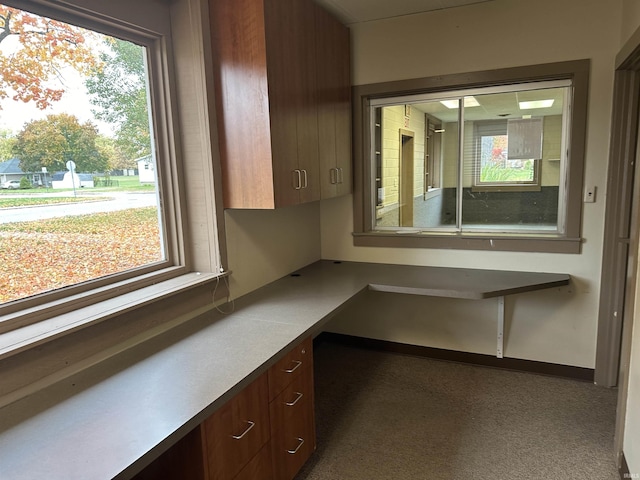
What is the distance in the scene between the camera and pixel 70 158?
1644 mm

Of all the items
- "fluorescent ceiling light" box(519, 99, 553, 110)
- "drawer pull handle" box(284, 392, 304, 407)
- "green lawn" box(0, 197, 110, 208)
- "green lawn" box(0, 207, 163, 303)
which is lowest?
"drawer pull handle" box(284, 392, 304, 407)

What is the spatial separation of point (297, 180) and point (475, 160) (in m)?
1.39

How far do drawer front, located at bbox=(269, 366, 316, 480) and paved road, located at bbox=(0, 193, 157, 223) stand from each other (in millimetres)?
1110

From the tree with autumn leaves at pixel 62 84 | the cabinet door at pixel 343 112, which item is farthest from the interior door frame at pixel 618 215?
the tree with autumn leaves at pixel 62 84

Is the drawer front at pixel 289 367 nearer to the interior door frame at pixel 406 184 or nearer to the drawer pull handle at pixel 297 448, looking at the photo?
the drawer pull handle at pixel 297 448

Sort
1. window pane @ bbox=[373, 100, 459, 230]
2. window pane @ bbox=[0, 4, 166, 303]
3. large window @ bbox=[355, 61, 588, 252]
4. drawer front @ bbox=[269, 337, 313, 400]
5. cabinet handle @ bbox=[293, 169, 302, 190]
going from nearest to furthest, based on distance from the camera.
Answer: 1. window pane @ bbox=[0, 4, 166, 303]
2. drawer front @ bbox=[269, 337, 313, 400]
3. cabinet handle @ bbox=[293, 169, 302, 190]
4. large window @ bbox=[355, 61, 588, 252]
5. window pane @ bbox=[373, 100, 459, 230]

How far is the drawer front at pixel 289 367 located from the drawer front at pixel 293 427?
30mm

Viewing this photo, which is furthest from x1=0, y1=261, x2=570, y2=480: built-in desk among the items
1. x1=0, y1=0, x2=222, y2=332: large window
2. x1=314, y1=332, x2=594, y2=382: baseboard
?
x1=314, y1=332, x2=594, y2=382: baseboard

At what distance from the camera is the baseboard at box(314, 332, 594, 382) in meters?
2.83

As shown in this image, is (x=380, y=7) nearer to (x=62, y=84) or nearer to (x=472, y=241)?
(x=472, y=241)

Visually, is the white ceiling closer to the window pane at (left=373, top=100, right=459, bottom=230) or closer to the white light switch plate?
the window pane at (left=373, top=100, right=459, bottom=230)

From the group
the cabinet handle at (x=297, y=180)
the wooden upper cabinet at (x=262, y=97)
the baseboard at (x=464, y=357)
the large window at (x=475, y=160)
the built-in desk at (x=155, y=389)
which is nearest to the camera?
the built-in desk at (x=155, y=389)

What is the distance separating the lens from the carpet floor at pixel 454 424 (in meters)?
2.02

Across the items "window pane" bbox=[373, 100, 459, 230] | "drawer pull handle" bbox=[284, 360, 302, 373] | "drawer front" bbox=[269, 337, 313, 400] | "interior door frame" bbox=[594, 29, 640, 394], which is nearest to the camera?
"drawer front" bbox=[269, 337, 313, 400]
